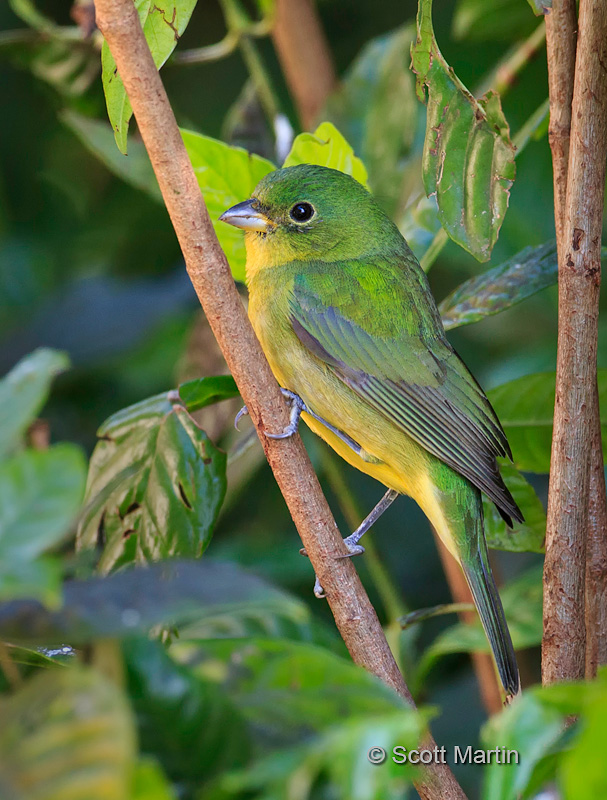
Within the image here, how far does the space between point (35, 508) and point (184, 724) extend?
26cm

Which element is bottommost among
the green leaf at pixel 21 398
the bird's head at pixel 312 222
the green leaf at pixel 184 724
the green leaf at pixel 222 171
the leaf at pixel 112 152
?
the green leaf at pixel 184 724

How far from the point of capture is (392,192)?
2.73 metres

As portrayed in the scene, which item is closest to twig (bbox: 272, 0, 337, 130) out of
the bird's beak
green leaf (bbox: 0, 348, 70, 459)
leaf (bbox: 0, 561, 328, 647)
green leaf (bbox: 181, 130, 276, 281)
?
the bird's beak

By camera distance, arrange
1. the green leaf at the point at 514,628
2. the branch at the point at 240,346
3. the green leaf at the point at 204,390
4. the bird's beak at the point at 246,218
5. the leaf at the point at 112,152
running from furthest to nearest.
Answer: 1. the leaf at the point at 112,152
2. the bird's beak at the point at 246,218
3. the green leaf at the point at 514,628
4. the green leaf at the point at 204,390
5. the branch at the point at 240,346

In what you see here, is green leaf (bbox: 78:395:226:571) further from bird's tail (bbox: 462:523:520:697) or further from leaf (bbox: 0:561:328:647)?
leaf (bbox: 0:561:328:647)

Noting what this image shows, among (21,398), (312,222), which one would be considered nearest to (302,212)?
(312,222)

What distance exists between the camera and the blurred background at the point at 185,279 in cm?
296

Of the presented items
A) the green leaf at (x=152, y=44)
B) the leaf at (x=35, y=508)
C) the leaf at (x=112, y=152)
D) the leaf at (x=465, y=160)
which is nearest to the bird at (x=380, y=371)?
the leaf at (x=112, y=152)

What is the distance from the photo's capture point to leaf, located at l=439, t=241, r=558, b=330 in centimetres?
176

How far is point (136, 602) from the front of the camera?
73 centimetres

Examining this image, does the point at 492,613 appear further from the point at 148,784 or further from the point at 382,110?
the point at 382,110

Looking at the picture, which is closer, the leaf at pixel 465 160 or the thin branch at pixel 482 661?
the leaf at pixel 465 160

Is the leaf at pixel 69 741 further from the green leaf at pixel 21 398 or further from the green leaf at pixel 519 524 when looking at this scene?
the green leaf at pixel 519 524

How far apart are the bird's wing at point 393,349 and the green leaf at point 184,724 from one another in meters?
1.30
